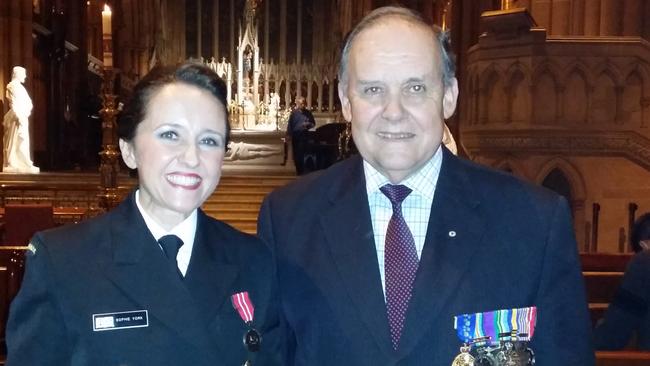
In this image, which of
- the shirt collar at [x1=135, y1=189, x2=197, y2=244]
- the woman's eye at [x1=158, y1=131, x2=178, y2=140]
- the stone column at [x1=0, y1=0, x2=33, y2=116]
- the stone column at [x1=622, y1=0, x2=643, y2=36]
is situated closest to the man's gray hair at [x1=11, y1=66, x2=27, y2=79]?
the stone column at [x1=0, y1=0, x2=33, y2=116]

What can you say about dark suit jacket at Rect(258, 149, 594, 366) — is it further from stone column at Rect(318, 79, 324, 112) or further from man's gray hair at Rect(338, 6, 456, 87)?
stone column at Rect(318, 79, 324, 112)

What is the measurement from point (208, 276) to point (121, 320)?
245 millimetres

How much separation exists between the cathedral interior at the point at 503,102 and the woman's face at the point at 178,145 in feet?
0.67

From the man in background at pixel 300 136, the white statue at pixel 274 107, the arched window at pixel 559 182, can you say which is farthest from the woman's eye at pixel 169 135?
the white statue at pixel 274 107

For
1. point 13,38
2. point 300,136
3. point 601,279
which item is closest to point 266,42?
point 13,38

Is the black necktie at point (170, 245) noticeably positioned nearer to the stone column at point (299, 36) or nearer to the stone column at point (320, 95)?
the stone column at point (320, 95)

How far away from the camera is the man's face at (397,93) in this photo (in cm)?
176

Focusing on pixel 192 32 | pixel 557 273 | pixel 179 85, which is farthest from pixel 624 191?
pixel 192 32

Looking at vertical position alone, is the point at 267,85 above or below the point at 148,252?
above

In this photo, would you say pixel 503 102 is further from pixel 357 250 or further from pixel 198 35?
pixel 198 35

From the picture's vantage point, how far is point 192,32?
29.2 m

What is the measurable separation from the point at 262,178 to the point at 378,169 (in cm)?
1058

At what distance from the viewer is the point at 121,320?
171cm

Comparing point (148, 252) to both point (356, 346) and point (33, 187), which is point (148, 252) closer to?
point (356, 346)
